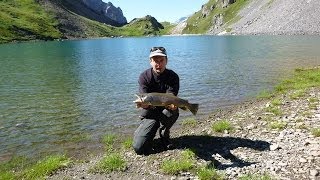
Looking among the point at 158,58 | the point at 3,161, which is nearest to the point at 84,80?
the point at 3,161

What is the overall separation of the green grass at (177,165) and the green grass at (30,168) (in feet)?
13.2

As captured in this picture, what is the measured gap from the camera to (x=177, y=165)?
12422 millimetres

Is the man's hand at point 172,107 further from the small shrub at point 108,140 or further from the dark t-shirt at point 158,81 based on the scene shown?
the small shrub at point 108,140

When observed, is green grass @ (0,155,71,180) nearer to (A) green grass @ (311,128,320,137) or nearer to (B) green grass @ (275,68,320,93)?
(A) green grass @ (311,128,320,137)

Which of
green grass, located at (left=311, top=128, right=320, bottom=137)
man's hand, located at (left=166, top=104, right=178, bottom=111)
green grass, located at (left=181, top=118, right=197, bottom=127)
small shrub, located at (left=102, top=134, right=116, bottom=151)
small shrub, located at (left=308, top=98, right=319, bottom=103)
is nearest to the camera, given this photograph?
man's hand, located at (left=166, top=104, right=178, bottom=111)

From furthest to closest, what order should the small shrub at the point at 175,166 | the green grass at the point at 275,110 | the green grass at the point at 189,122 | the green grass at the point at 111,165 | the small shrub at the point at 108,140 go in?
the green grass at the point at 189,122
the green grass at the point at 275,110
the small shrub at the point at 108,140
the green grass at the point at 111,165
the small shrub at the point at 175,166

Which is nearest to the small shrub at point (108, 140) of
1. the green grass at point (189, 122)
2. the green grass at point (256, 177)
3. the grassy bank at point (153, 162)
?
the grassy bank at point (153, 162)

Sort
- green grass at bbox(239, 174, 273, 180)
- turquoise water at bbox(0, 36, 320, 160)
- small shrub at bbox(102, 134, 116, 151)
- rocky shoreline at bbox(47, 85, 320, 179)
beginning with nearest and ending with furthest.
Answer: green grass at bbox(239, 174, 273, 180)
rocky shoreline at bbox(47, 85, 320, 179)
small shrub at bbox(102, 134, 116, 151)
turquoise water at bbox(0, 36, 320, 160)

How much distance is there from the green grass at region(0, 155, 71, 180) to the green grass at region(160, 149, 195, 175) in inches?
158

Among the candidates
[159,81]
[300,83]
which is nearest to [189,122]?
[159,81]

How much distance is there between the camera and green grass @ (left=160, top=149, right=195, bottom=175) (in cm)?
1225

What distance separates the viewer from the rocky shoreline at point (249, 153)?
11.9m

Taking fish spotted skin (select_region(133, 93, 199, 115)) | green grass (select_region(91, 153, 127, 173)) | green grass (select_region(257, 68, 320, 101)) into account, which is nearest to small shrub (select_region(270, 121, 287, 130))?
fish spotted skin (select_region(133, 93, 199, 115))

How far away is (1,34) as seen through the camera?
194 meters
